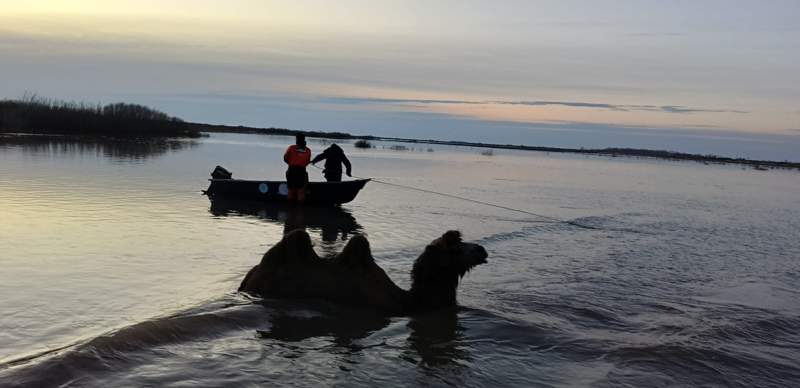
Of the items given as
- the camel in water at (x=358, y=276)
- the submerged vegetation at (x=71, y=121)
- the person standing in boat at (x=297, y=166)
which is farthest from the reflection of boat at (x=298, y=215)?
the submerged vegetation at (x=71, y=121)

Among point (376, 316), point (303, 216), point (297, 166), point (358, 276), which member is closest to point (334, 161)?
point (303, 216)

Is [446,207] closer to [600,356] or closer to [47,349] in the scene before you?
[600,356]

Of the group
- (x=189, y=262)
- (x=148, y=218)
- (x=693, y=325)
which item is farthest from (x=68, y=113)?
(x=693, y=325)

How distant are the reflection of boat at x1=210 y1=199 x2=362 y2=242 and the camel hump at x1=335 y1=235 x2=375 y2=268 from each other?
581cm

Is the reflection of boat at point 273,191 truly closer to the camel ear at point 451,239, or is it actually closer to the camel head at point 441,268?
the camel head at point 441,268

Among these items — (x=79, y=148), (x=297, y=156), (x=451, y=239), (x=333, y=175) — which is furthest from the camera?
(x=79, y=148)

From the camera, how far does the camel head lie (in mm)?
7391

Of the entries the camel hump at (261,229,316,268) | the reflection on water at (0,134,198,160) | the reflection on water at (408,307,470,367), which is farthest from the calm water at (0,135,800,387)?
the reflection on water at (0,134,198,160)

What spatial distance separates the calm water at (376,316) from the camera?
566cm

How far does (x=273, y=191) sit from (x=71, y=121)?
56.1 m

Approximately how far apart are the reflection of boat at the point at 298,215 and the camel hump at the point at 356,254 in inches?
229

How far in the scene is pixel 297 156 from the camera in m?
15.6

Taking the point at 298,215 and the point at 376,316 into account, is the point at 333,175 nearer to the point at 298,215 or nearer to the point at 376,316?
the point at 298,215

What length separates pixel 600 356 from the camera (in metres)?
6.74
